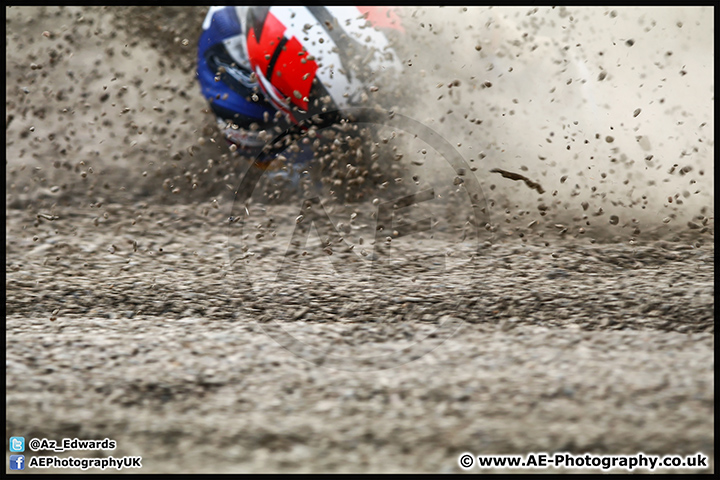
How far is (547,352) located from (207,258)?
2300mm

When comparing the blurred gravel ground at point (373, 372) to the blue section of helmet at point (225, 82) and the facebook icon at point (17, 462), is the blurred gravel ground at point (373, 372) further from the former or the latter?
the blue section of helmet at point (225, 82)

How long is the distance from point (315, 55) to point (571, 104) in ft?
6.70

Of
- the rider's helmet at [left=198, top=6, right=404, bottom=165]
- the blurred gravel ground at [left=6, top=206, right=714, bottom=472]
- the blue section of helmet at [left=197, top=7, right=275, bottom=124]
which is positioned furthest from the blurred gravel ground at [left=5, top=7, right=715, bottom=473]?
the blue section of helmet at [left=197, top=7, right=275, bottom=124]

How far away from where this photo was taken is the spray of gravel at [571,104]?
494 cm

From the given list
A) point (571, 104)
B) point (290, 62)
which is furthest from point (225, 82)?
point (571, 104)

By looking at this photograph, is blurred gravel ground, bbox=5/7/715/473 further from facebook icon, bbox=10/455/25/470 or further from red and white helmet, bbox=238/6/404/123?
red and white helmet, bbox=238/6/404/123

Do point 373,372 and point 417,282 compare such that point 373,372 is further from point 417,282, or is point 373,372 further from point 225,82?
point 225,82

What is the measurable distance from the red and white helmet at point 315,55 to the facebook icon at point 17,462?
10.4ft

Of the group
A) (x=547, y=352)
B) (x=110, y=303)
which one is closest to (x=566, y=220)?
(x=547, y=352)

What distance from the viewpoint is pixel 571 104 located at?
530cm

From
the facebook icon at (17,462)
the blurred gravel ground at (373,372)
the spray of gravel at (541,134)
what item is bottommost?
the facebook icon at (17,462)

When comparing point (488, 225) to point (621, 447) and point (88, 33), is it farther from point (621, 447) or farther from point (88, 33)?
point (88, 33)

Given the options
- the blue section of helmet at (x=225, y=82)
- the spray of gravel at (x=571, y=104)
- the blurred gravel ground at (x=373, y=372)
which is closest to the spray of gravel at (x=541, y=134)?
the spray of gravel at (x=571, y=104)

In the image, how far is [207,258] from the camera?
14.2ft
